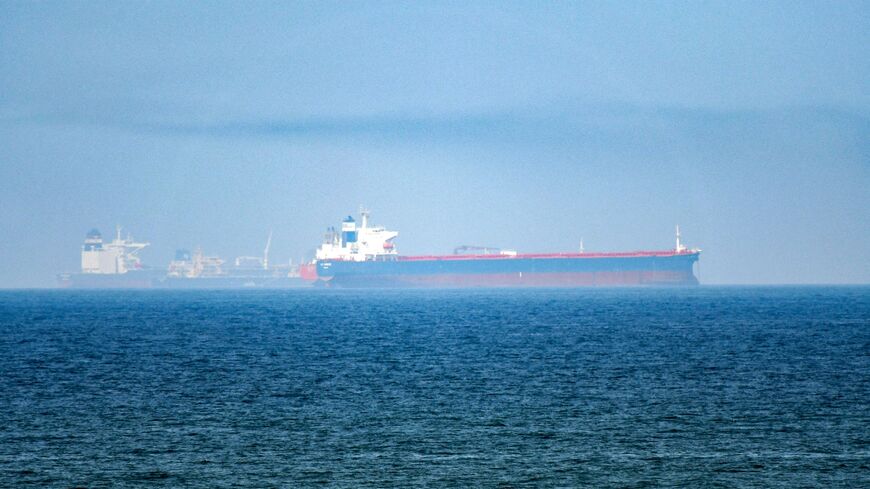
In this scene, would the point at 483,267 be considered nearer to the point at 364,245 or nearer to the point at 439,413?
the point at 364,245

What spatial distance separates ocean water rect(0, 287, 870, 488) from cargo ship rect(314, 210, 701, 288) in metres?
111

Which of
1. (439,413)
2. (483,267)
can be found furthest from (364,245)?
(439,413)

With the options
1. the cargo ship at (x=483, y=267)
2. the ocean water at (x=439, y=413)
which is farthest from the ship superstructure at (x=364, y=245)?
the ocean water at (x=439, y=413)

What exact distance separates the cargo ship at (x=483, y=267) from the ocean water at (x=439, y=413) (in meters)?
111

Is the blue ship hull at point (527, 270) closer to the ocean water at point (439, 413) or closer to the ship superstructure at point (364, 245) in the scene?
the ship superstructure at point (364, 245)

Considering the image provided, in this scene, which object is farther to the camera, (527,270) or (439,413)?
(527,270)

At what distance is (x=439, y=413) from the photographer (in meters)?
26.9

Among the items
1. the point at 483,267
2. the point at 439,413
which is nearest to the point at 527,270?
the point at 483,267

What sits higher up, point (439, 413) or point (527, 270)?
point (527, 270)

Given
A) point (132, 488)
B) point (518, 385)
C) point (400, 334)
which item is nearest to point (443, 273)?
point (400, 334)

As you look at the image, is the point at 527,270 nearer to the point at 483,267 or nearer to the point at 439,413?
the point at 483,267

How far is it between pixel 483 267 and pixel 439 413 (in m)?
145

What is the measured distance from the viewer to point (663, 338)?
54.0m

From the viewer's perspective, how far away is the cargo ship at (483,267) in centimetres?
16362
